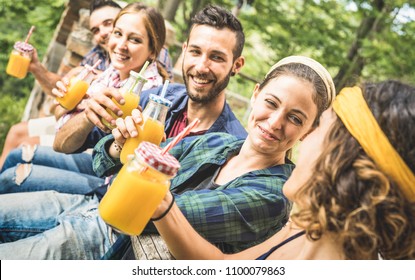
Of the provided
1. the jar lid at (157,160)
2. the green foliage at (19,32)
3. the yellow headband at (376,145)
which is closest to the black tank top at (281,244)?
the yellow headband at (376,145)

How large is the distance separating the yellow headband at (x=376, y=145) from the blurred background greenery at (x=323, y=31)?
3.54 meters

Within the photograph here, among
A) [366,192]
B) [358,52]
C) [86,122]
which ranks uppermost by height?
[366,192]

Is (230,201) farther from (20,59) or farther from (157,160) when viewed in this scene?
(20,59)

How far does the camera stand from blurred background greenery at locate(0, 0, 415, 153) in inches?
184

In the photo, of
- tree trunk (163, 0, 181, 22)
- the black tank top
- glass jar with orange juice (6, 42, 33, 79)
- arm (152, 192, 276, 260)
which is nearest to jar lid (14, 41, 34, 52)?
glass jar with orange juice (6, 42, 33, 79)

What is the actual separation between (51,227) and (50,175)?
51cm

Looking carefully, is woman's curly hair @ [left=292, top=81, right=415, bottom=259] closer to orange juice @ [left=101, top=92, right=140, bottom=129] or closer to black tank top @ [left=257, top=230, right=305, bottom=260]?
black tank top @ [left=257, top=230, right=305, bottom=260]

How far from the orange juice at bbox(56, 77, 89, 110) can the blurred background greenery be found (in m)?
2.72

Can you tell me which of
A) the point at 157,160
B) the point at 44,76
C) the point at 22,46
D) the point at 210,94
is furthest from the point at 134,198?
the point at 44,76

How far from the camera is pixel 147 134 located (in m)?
1.36

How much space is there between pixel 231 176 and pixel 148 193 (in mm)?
501

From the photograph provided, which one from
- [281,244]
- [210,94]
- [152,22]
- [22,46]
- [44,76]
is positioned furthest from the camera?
[44,76]

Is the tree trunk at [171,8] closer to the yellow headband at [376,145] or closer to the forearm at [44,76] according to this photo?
the forearm at [44,76]
